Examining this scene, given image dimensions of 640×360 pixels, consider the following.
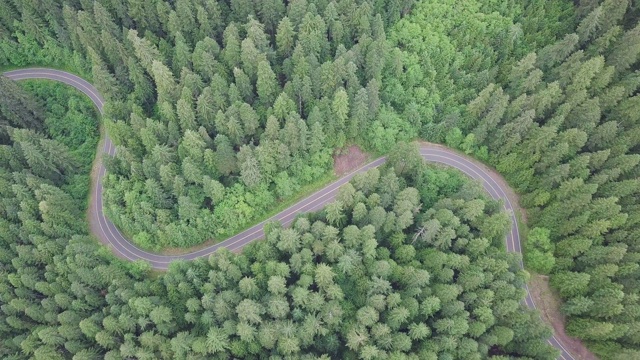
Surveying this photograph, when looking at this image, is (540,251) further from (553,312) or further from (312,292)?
(312,292)

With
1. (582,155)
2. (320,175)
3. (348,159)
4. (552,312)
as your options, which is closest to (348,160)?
(348,159)

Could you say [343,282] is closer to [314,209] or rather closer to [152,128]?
[314,209]

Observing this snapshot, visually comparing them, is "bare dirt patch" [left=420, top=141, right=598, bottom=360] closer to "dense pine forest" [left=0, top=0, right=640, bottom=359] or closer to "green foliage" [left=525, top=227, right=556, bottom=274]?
"dense pine forest" [left=0, top=0, right=640, bottom=359]

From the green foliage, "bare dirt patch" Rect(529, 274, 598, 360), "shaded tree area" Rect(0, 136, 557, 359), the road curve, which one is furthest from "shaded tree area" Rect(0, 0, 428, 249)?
"bare dirt patch" Rect(529, 274, 598, 360)

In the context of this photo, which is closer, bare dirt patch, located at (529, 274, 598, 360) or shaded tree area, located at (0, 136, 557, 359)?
shaded tree area, located at (0, 136, 557, 359)

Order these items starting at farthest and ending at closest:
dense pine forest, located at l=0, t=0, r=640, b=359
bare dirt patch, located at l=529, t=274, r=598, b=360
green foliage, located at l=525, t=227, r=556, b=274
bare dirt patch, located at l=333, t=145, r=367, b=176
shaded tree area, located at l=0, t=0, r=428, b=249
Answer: bare dirt patch, located at l=333, t=145, r=367, b=176, shaded tree area, located at l=0, t=0, r=428, b=249, green foliage, located at l=525, t=227, r=556, b=274, bare dirt patch, located at l=529, t=274, r=598, b=360, dense pine forest, located at l=0, t=0, r=640, b=359

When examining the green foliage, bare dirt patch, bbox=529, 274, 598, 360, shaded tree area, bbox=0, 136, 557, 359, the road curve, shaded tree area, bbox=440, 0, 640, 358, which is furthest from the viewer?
the road curve

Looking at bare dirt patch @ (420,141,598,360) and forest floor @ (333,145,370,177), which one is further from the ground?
forest floor @ (333,145,370,177)
